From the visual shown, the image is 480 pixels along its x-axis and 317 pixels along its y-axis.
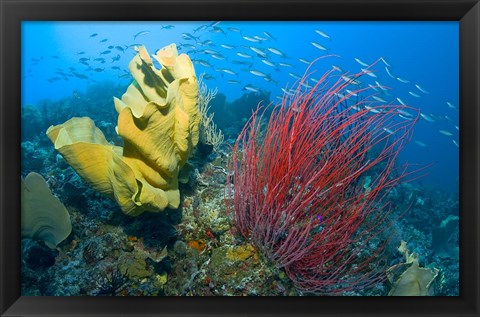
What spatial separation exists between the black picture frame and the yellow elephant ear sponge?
0.33 m

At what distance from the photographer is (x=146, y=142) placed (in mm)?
2252

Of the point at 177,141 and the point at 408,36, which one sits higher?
the point at 408,36

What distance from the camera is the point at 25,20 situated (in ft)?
7.25

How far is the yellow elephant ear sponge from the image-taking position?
2541 millimetres

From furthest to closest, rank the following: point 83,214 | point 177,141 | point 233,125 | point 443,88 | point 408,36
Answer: point 443,88 → point 408,36 → point 233,125 → point 83,214 → point 177,141

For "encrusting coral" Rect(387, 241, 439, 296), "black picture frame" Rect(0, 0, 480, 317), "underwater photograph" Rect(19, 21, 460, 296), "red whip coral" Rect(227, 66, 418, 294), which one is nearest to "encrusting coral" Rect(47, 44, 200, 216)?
"underwater photograph" Rect(19, 21, 460, 296)

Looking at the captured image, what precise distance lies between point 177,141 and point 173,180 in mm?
313

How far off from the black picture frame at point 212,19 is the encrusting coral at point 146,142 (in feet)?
1.03

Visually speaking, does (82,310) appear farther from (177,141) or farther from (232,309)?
(177,141)

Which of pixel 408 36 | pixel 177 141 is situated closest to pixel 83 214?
pixel 177 141

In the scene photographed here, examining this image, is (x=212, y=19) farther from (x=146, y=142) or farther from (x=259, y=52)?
(x=259, y=52)

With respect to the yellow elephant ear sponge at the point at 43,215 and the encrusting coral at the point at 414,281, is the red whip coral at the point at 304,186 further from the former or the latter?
the yellow elephant ear sponge at the point at 43,215

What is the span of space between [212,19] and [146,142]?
0.91 meters
